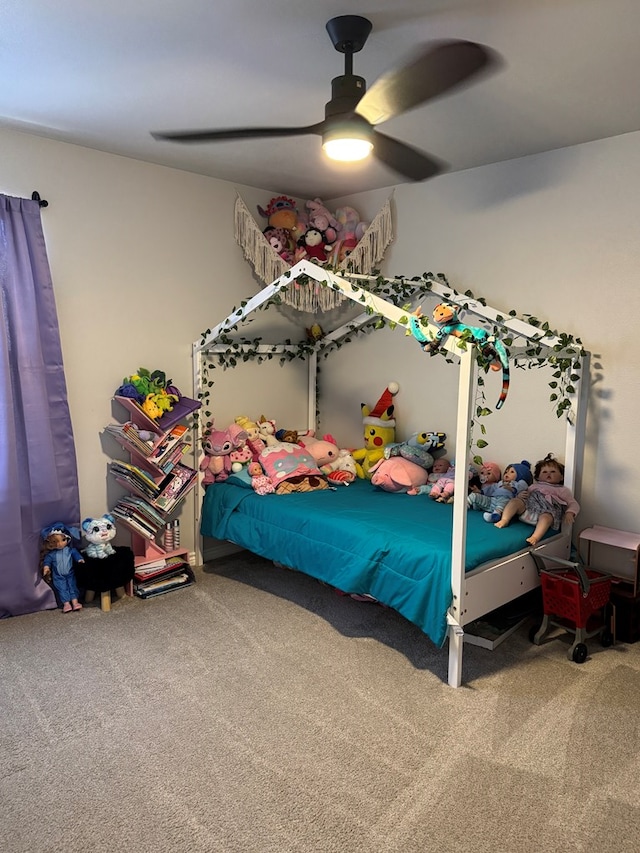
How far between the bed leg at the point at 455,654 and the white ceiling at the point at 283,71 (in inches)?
84.3

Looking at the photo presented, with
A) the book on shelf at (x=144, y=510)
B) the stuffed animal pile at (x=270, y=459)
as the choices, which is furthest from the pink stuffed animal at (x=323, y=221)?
the book on shelf at (x=144, y=510)

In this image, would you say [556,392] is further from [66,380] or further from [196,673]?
[66,380]

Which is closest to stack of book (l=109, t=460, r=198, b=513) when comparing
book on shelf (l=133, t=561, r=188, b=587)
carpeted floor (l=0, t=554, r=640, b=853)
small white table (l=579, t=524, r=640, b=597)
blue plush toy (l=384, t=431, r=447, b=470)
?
book on shelf (l=133, t=561, r=188, b=587)

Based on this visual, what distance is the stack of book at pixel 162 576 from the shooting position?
137 inches

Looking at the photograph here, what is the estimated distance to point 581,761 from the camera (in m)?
2.14

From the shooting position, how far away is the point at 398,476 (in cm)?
364

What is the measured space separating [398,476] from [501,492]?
650 millimetres

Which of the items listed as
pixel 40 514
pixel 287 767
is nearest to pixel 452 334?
pixel 287 767

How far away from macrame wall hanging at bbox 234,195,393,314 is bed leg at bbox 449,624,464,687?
2.25 m

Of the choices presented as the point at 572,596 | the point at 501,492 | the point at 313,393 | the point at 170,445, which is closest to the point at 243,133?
the point at 170,445

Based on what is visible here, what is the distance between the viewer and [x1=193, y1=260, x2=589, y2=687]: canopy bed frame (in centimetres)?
248

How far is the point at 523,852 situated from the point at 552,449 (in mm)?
2093

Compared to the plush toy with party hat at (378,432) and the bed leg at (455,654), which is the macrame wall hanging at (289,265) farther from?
the bed leg at (455,654)

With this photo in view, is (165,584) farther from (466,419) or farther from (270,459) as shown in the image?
(466,419)
